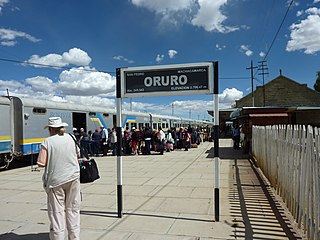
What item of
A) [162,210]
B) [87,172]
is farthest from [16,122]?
[162,210]

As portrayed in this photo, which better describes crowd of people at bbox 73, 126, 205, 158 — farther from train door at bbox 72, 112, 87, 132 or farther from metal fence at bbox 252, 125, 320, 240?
metal fence at bbox 252, 125, 320, 240

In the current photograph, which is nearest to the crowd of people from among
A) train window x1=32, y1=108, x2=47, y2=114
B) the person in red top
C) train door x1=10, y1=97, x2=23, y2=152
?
the person in red top

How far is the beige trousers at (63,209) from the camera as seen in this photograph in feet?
11.7

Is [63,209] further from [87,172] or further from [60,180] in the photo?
[87,172]

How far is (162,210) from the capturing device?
17.7 feet

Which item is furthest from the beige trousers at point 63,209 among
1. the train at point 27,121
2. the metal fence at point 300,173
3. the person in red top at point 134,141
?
the person in red top at point 134,141

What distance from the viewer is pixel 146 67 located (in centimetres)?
520

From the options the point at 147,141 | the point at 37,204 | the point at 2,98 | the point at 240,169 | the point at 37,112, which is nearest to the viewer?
the point at 37,204

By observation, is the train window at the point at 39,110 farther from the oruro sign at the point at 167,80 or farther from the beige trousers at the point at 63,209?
the beige trousers at the point at 63,209

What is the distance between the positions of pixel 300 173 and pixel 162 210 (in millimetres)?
2496

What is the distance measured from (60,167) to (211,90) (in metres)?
2.69

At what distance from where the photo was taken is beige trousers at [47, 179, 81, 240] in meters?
3.58

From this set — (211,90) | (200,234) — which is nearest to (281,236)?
(200,234)

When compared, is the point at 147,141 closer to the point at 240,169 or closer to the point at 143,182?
the point at 240,169
